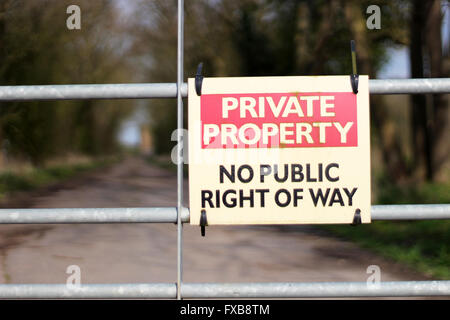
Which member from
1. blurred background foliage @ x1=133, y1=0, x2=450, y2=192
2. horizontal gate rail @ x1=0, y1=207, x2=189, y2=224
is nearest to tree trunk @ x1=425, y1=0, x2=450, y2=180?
blurred background foliage @ x1=133, y1=0, x2=450, y2=192

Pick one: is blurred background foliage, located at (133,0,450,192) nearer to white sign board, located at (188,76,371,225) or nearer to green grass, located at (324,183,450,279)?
green grass, located at (324,183,450,279)

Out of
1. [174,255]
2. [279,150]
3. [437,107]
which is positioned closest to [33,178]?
[174,255]

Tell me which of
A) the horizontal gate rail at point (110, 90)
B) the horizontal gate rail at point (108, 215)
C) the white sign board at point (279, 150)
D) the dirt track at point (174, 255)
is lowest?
the dirt track at point (174, 255)

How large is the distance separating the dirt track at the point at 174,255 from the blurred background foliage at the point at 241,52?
1.07 m

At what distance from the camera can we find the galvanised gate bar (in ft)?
7.54

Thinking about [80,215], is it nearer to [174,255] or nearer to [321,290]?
[321,290]

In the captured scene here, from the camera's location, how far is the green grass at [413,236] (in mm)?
6180

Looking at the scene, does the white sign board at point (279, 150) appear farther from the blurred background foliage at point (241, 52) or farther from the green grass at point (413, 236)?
the green grass at point (413, 236)

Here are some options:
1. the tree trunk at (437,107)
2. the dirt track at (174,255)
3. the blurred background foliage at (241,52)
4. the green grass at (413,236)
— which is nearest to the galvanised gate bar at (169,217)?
the blurred background foliage at (241,52)

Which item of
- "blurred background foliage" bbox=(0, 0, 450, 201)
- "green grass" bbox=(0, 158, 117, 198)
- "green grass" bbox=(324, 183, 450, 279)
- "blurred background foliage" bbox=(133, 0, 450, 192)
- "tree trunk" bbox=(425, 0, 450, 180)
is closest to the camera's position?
"blurred background foliage" bbox=(0, 0, 450, 201)

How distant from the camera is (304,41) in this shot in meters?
15.3

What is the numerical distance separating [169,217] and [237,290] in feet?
1.32

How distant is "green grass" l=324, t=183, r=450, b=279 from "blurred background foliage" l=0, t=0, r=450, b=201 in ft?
0.91
